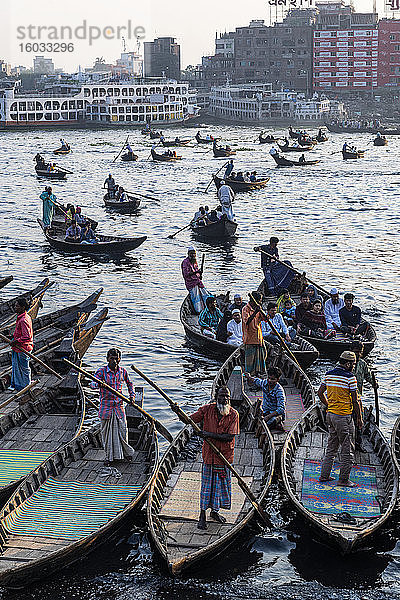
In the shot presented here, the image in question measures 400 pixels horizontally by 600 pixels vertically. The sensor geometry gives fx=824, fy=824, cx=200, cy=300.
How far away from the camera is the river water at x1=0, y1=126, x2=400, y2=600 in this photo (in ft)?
36.0

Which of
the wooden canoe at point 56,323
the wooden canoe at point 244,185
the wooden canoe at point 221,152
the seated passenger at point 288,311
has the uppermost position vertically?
the wooden canoe at point 221,152

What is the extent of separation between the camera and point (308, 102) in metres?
108

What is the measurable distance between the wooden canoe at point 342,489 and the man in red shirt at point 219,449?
105cm

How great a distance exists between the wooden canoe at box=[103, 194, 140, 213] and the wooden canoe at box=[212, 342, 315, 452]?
84.6 feet

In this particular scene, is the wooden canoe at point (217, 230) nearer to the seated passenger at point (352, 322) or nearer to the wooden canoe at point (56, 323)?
the wooden canoe at point (56, 323)

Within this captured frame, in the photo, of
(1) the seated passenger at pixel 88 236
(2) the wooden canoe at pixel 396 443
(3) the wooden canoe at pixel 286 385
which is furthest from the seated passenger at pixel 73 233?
(2) the wooden canoe at pixel 396 443

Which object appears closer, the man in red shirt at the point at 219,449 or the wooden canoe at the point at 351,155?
the man in red shirt at the point at 219,449

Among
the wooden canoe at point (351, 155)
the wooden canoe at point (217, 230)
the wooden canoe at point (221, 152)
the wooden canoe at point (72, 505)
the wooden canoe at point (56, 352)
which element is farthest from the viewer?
the wooden canoe at point (221, 152)

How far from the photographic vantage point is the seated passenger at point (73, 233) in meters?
30.3

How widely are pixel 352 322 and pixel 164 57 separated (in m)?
147

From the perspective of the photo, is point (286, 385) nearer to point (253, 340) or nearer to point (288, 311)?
point (253, 340)

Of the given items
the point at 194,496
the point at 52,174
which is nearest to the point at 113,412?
the point at 194,496

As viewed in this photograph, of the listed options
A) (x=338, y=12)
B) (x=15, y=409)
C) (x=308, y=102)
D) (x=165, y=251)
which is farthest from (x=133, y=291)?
(x=338, y=12)

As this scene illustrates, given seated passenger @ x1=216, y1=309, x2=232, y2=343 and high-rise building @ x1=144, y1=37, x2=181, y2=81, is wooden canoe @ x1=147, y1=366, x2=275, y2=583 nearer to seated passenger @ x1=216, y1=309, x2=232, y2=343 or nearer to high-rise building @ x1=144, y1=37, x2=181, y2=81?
seated passenger @ x1=216, y1=309, x2=232, y2=343
